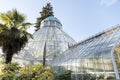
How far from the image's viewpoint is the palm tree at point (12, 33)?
41.8ft

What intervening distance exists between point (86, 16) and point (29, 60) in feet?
32.3

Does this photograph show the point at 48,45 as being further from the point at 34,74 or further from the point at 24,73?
the point at 24,73

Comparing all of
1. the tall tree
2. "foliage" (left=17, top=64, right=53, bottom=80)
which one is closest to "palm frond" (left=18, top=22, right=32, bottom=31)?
"foliage" (left=17, top=64, right=53, bottom=80)

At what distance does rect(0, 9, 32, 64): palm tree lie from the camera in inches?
501

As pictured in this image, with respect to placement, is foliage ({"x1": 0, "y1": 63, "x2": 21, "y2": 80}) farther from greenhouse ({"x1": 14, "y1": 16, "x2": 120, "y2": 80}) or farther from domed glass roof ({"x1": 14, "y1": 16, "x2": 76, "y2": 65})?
domed glass roof ({"x1": 14, "y1": 16, "x2": 76, "y2": 65})

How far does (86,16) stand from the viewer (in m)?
18.2

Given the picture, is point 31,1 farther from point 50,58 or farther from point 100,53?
point 50,58

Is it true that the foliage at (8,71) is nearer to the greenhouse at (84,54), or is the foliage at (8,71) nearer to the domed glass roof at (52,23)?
the greenhouse at (84,54)

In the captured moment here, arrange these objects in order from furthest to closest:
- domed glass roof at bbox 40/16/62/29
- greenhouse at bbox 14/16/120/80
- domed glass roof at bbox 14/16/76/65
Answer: domed glass roof at bbox 40/16/62/29, domed glass roof at bbox 14/16/76/65, greenhouse at bbox 14/16/120/80

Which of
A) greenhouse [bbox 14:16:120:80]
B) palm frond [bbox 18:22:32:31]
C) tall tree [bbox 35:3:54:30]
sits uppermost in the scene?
tall tree [bbox 35:3:54:30]

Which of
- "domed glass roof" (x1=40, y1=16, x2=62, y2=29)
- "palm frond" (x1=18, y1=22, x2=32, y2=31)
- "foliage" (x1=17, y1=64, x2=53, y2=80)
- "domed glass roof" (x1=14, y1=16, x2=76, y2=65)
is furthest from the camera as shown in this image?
"domed glass roof" (x1=40, y1=16, x2=62, y2=29)

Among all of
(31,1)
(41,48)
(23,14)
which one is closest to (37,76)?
(23,14)

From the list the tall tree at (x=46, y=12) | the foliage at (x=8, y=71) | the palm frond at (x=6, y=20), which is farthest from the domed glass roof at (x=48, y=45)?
the tall tree at (x=46, y=12)

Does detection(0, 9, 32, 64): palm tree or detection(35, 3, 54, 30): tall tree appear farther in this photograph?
detection(35, 3, 54, 30): tall tree
